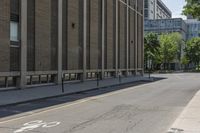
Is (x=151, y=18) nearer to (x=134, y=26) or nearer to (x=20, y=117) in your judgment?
(x=134, y=26)

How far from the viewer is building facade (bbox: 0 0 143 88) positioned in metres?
29.1

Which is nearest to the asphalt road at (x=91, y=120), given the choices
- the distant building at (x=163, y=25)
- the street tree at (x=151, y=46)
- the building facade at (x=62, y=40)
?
the building facade at (x=62, y=40)

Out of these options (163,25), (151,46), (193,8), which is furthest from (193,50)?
(193,8)

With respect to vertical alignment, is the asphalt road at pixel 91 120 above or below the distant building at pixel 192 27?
Result: below

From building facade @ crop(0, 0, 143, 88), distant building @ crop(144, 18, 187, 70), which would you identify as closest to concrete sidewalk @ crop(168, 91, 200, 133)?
building facade @ crop(0, 0, 143, 88)

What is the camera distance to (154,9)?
6373 inches

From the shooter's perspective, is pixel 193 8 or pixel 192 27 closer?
pixel 193 8

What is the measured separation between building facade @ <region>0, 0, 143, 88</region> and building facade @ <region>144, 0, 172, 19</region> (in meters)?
90.1

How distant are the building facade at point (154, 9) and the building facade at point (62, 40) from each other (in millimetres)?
90089

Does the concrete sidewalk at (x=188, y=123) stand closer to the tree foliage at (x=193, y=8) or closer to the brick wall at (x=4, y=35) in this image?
the tree foliage at (x=193, y=8)

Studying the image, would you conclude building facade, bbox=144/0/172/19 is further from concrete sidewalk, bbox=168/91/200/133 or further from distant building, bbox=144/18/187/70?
concrete sidewalk, bbox=168/91/200/133

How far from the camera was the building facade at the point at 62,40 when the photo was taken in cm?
2906

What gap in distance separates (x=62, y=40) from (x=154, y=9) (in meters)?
128

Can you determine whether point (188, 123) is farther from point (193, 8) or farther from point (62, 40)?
point (62, 40)
